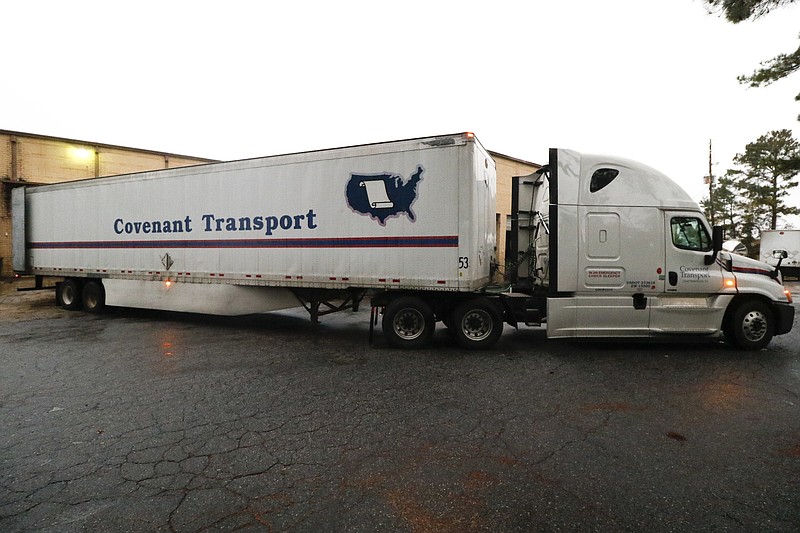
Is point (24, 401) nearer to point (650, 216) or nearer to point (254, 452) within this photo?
point (254, 452)

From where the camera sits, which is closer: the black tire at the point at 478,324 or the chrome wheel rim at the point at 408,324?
the black tire at the point at 478,324

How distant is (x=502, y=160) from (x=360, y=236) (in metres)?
17.9

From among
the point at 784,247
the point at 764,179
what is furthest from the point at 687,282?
the point at 764,179

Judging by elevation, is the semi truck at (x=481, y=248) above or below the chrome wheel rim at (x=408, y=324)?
above

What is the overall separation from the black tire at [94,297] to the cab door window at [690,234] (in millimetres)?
13373

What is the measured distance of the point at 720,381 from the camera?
5590mm

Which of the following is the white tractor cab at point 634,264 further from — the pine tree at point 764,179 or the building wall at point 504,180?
the pine tree at point 764,179

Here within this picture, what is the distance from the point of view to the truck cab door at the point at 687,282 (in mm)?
7016

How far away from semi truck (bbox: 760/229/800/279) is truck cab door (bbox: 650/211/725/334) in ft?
72.8

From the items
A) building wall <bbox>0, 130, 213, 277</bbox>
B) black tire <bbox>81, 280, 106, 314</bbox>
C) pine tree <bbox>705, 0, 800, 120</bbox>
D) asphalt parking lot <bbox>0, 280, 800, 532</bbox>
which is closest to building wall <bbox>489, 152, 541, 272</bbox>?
pine tree <bbox>705, 0, 800, 120</bbox>

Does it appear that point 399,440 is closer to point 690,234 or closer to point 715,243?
point 690,234

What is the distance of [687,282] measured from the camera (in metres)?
7.02

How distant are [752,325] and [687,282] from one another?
4.78 ft

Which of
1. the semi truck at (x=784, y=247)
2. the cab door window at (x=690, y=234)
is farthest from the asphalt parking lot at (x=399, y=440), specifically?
the semi truck at (x=784, y=247)
